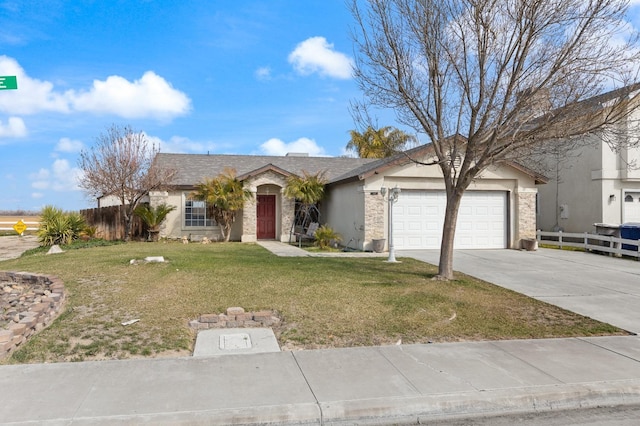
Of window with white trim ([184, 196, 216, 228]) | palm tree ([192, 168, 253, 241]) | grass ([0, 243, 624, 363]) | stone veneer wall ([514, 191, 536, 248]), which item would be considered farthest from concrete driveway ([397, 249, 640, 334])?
window with white trim ([184, 196, 216, 228])

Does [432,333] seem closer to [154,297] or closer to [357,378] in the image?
[357,378]

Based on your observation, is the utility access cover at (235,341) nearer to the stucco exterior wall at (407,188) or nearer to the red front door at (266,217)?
the stucco exterior wall at (407,188)

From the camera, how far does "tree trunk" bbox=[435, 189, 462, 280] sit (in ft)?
33.9

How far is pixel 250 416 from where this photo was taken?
166 inches

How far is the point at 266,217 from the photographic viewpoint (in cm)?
2214

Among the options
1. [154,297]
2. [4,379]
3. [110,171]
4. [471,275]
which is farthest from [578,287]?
[110,171]

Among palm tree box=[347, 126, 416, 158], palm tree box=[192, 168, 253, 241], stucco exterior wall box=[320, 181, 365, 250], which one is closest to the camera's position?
stucco exterior wall box=[320, 181, 365, 250]

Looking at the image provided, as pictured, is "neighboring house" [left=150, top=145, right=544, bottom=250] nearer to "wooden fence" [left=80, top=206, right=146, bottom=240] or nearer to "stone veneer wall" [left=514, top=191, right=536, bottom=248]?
"stone veneer wall" [left=514, top=191, right=536, bottom=248]

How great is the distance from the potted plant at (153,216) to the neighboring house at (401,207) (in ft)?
2.00

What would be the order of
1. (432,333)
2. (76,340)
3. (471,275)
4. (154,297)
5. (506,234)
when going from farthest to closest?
(506,234) → (471,275) → (154,297) → (432,333) → (76,340)

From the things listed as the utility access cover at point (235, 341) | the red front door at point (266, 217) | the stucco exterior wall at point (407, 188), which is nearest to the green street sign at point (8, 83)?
the utility access cover at point (235, 341)

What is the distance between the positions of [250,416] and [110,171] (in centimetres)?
1794

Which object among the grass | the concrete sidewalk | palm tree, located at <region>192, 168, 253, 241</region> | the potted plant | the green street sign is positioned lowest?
the concrete sidewalk

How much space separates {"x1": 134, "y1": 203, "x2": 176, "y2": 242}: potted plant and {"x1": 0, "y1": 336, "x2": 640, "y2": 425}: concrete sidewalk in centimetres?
1502
